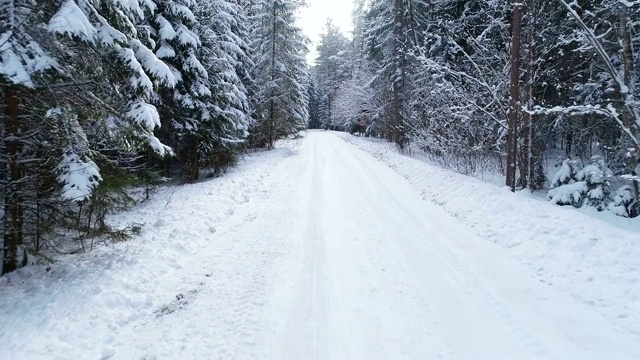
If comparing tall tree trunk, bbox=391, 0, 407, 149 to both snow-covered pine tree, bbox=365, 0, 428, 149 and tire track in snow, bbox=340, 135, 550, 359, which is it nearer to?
snow-covered pine tree, bbox=365, 0, 428, 149

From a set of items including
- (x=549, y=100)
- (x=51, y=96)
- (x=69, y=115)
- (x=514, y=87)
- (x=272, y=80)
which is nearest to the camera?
(x=51, y=96)

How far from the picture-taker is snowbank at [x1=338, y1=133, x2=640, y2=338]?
439 cm

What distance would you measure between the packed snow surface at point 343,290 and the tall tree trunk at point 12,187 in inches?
14.5

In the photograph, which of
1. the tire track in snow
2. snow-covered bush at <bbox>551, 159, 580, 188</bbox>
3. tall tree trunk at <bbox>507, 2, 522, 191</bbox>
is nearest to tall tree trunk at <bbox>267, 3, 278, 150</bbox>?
tall tree trunk at <bbox>507, 2, 522, 191</bbox>

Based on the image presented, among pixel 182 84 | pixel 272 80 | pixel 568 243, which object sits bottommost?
pixel 568 243

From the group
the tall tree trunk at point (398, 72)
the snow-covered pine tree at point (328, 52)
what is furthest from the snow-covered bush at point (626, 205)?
the snow-covered pine tree at point (328, 52)

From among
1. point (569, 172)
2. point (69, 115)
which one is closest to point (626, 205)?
point (569, 172)

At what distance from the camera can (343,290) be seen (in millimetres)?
4695

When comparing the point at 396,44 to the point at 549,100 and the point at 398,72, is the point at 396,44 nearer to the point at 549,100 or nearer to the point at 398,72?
the point at 398,72

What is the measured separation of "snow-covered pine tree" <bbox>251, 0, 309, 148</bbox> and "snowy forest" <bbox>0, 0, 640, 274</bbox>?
865 mm

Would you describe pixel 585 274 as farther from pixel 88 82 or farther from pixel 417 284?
pixel 88 82

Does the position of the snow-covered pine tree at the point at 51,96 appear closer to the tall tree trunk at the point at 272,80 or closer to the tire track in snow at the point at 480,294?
the tire track in snow at the point at 480,294

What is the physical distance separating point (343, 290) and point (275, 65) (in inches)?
784

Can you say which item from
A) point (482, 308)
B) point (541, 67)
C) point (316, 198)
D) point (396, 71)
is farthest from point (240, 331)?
point (396, 71)
